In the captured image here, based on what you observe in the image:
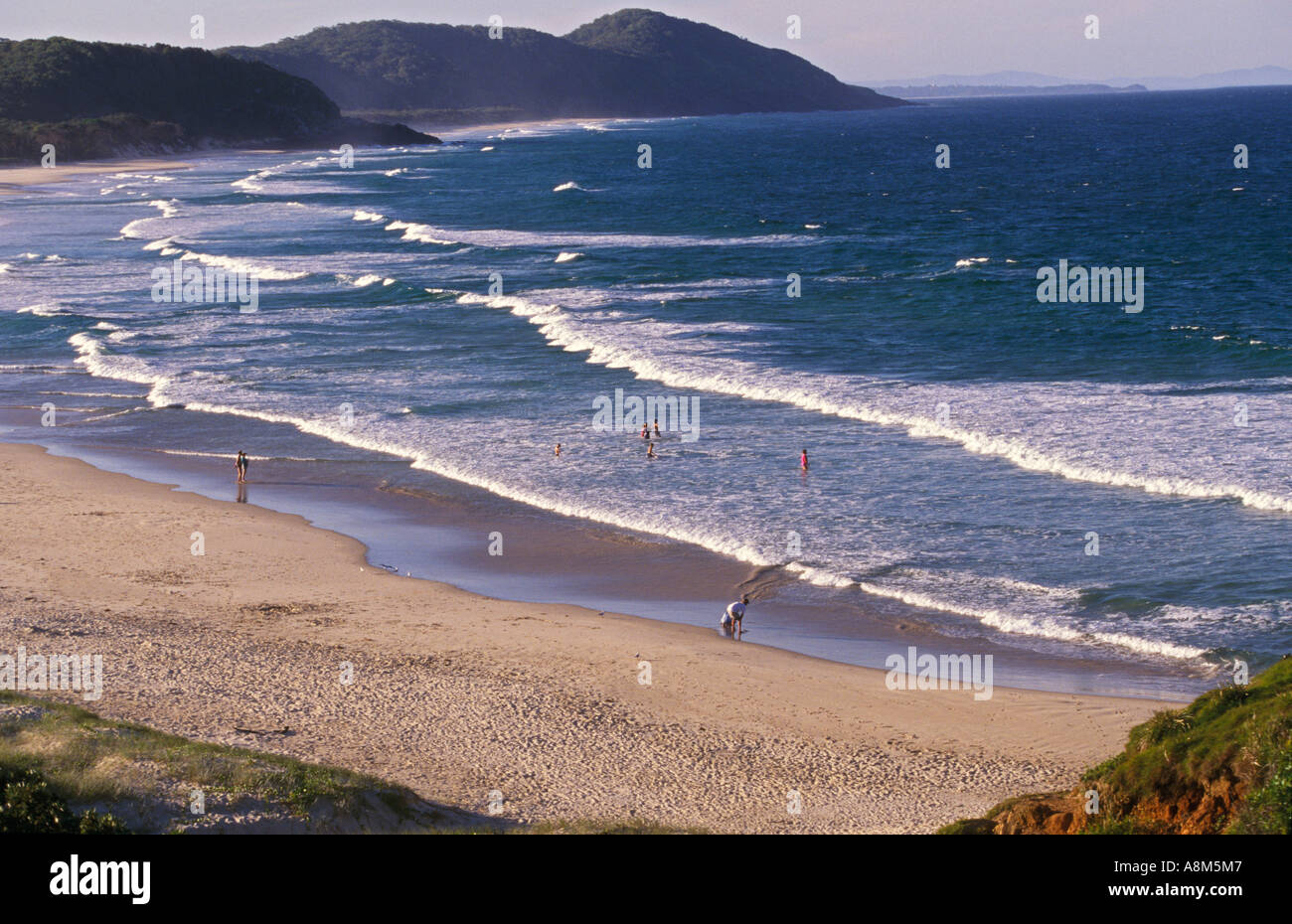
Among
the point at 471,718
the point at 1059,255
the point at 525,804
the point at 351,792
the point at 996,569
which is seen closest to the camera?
the point at 351,792

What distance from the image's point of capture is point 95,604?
18.8 m

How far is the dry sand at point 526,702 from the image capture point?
43.1 feet

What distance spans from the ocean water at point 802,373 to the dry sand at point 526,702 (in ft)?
10.8

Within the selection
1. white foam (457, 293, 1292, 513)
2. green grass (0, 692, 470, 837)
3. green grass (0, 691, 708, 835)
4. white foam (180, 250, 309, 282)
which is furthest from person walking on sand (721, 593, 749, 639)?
white foam (180, 250, 309, 282)

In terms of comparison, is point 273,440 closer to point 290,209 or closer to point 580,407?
point 580,407

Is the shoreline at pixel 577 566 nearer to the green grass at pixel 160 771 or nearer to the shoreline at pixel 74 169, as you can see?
the green grass at pixel 160 771

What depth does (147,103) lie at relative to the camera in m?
158

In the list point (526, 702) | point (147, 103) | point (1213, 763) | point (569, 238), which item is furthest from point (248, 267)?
point (147, 103)

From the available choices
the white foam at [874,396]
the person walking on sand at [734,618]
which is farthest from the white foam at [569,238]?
the person walking on sand at [734,618]

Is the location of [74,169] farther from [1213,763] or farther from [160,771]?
[1213,763]

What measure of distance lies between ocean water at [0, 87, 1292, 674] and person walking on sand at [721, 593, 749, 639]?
2.06 meters

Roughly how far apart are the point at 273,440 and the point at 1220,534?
2128cm
